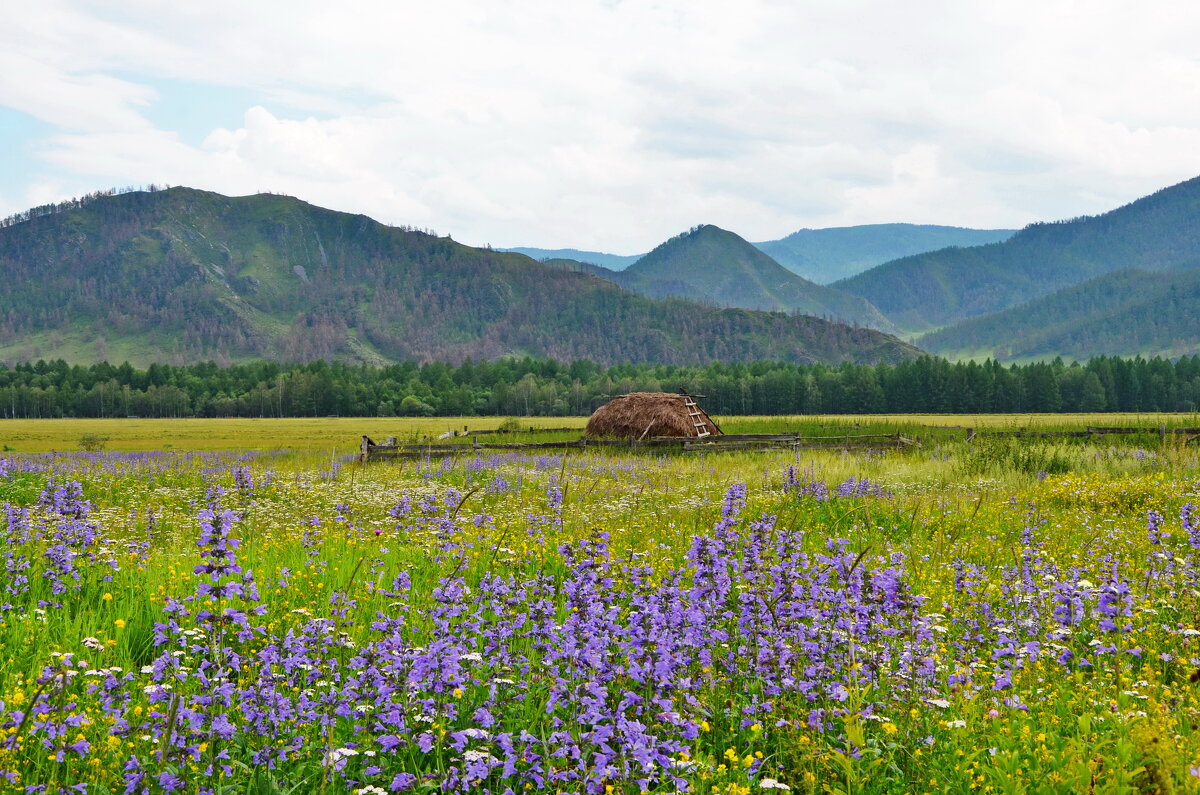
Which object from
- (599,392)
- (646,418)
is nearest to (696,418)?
(646,418)

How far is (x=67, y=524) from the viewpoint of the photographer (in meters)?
8.37

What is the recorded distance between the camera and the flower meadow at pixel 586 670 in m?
3.71

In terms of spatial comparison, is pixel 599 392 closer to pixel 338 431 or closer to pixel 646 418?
pixel 338 431

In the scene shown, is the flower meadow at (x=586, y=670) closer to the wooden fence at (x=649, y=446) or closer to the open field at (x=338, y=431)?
the wooden fence at (x=649, y=446)

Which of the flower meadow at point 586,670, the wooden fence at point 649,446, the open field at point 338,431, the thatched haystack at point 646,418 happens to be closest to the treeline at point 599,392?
the open field at point 338,431

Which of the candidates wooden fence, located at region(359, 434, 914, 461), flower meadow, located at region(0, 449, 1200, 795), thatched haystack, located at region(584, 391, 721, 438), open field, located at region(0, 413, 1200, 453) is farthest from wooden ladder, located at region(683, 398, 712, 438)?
flower meadow, located at region(0, 449, 1200, 795)

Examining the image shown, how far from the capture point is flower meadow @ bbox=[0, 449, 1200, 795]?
3715mm

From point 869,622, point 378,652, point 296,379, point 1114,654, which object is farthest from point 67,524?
point 296,379

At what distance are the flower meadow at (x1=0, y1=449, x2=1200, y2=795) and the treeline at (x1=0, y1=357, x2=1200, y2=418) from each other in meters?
134

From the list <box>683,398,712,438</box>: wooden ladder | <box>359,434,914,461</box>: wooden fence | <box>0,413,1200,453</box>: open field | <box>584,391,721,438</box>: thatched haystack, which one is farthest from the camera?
<box>0,413,1200,453</box>: open field

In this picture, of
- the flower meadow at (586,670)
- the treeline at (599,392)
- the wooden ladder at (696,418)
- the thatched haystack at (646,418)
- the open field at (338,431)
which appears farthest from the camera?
the treeline at (599,392)

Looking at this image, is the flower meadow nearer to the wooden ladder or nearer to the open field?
the open field

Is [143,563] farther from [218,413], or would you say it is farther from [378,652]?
[218,413]

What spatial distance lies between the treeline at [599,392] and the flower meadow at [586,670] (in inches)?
5270
